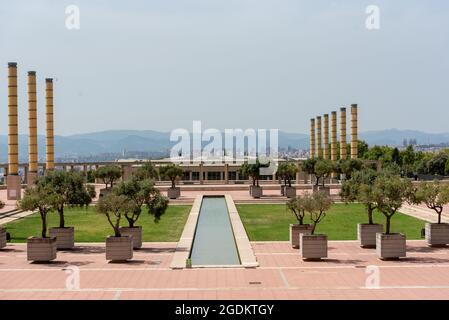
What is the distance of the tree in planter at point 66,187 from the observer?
Answer: 82.0 ft

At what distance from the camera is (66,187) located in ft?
82.7

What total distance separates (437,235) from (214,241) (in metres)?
9.21

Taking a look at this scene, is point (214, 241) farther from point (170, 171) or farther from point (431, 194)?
point (170, 171)

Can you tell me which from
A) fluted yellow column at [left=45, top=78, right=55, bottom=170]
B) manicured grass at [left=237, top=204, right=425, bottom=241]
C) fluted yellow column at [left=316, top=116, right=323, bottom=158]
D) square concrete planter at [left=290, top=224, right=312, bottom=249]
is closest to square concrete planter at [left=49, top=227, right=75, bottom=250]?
manicured grass at [left=237, top=204, right=425, bottom=241]

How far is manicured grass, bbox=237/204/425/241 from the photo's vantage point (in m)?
28.0

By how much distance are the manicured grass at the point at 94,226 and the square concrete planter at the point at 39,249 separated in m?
3.12

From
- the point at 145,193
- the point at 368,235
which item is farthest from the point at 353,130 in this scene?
the point at 145,193

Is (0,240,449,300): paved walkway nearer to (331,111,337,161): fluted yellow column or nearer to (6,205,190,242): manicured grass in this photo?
(6,205,190,242): manicured grass

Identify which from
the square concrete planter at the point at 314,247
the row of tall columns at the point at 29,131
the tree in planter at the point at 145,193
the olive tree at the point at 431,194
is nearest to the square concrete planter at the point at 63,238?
the tree in planter at the point at 145,193

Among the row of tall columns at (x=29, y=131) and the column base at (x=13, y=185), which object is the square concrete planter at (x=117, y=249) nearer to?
the row of tall columns at (x=29, y=131)

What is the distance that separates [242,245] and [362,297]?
8.94 meters

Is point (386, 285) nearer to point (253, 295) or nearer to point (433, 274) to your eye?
point (433, 274)

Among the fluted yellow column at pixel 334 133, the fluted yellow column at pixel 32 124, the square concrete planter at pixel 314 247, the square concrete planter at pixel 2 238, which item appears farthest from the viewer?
the fluted yellow column at pixel 334 133

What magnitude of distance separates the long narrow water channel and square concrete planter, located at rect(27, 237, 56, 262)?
16.3 feet
